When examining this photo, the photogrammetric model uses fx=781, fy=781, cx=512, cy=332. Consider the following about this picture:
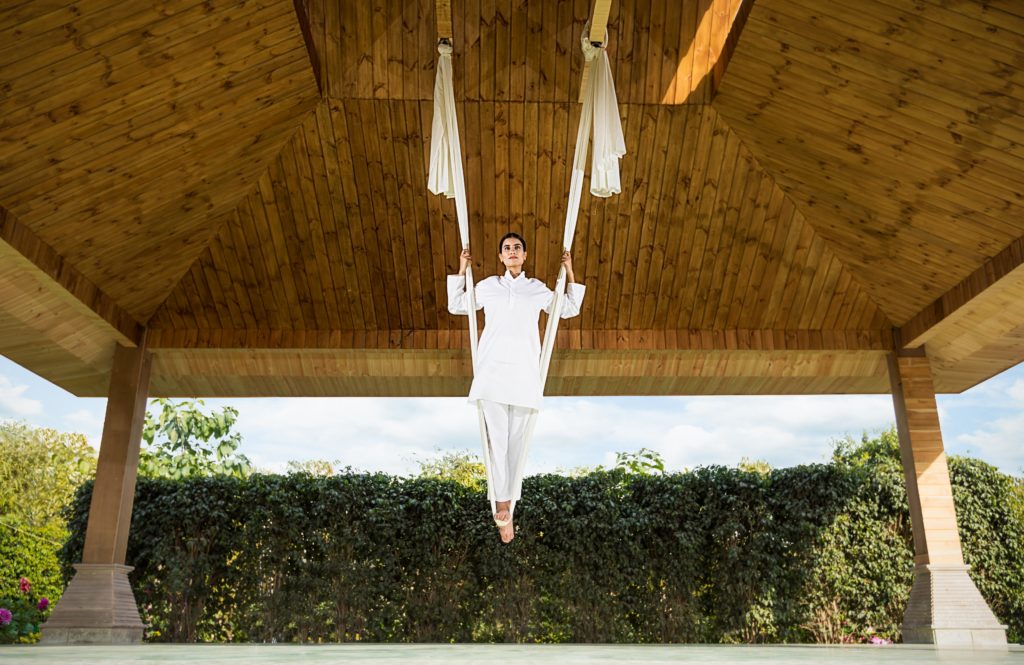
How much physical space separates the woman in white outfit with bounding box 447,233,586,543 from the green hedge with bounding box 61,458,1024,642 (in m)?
3.81

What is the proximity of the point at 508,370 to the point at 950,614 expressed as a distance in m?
4.72

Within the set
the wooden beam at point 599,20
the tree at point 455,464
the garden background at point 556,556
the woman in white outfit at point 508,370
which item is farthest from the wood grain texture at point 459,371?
the tree at point 455,464

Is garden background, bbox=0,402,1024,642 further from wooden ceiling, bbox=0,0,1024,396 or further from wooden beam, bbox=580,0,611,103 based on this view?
wooden beam, bbox=580,0,611,103

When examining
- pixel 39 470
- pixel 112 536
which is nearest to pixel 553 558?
pixel 112 536

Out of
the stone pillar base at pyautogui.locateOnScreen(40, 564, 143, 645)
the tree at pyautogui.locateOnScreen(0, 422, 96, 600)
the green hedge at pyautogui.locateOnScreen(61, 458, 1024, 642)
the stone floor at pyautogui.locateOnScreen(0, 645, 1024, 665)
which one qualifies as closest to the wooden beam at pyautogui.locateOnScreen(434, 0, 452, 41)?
the stone floor at pyautogui.locateOnScreen(0, 645, 1024, 665)

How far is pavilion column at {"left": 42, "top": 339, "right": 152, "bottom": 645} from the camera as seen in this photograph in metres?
6.02

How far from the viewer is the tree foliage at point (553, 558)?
7508 mm

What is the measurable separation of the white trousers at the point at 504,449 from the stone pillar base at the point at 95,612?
396cm

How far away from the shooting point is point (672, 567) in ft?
25.3

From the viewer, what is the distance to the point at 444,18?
4.71m

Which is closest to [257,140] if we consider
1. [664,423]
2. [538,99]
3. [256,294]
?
[256,294]

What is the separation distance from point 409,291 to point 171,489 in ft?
10.4

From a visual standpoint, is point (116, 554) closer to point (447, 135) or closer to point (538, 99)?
point (447, 135)

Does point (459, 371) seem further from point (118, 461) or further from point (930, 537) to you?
point (930, 537)
